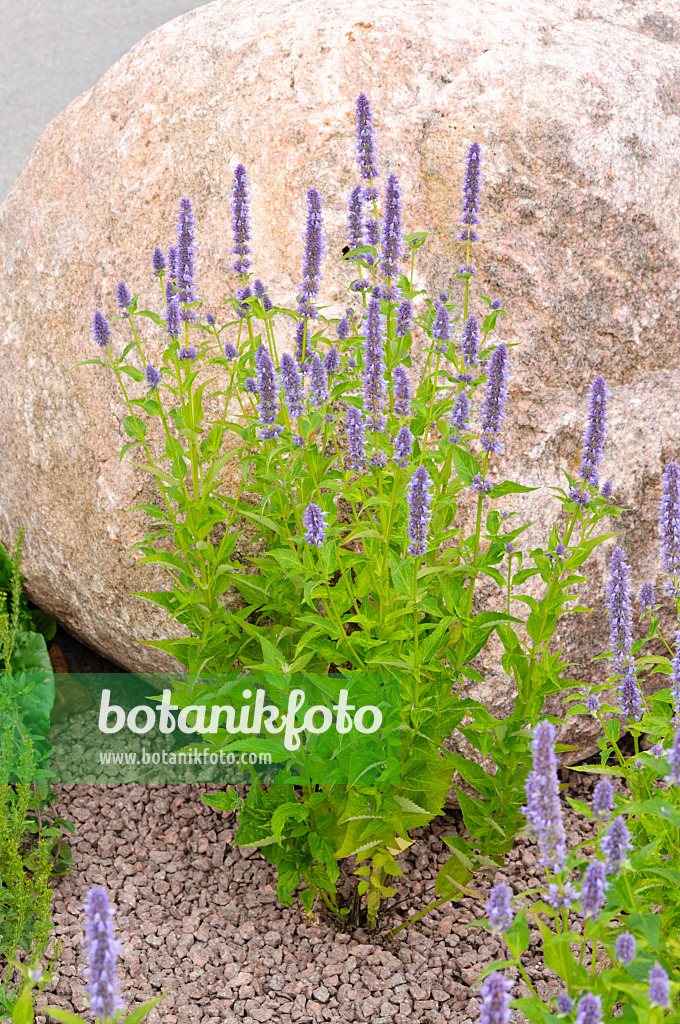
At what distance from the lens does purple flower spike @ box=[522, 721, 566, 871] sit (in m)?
2.01

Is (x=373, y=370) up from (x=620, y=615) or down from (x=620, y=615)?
up

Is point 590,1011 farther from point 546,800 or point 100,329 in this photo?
point 100,329

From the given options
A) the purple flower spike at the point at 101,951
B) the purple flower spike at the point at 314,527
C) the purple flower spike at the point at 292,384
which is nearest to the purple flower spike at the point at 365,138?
the purple flower spike at the point at 292,384

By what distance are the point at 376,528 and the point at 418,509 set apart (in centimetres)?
43

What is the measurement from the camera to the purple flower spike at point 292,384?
2895 mm

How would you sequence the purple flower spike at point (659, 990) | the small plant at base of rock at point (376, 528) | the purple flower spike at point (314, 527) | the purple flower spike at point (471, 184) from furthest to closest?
the purple flower spike at point (471, 184) → the small plant at base of rock at point (376, 528) → the purple flower spike at point (314, 527) → the purple flower spike at point (659, 990)

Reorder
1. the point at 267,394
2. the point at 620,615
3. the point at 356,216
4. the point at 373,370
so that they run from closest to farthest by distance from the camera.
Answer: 1. the point at 620,615
2. the point at 373,370
3. the point at 267,394
4. the point at 356,216

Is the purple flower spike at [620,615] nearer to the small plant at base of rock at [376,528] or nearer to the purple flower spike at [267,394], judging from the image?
the small plant at base of rock at [376,528]

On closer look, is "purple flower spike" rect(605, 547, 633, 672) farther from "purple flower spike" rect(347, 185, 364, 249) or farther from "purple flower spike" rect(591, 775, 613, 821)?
"purple flower spike" rect(347, 185, 364, 249)

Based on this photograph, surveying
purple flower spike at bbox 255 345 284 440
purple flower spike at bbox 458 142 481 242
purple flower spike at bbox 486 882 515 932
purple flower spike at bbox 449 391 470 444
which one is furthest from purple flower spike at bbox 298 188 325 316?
purple flower spike at bbox 486 882 515 932

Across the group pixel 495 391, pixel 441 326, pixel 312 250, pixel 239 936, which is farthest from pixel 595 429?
pixel 239 936

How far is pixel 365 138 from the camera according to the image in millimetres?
3268

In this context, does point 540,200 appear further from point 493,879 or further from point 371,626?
point 493,879

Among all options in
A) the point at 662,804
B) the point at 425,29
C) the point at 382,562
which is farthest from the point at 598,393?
the point at 425,29
